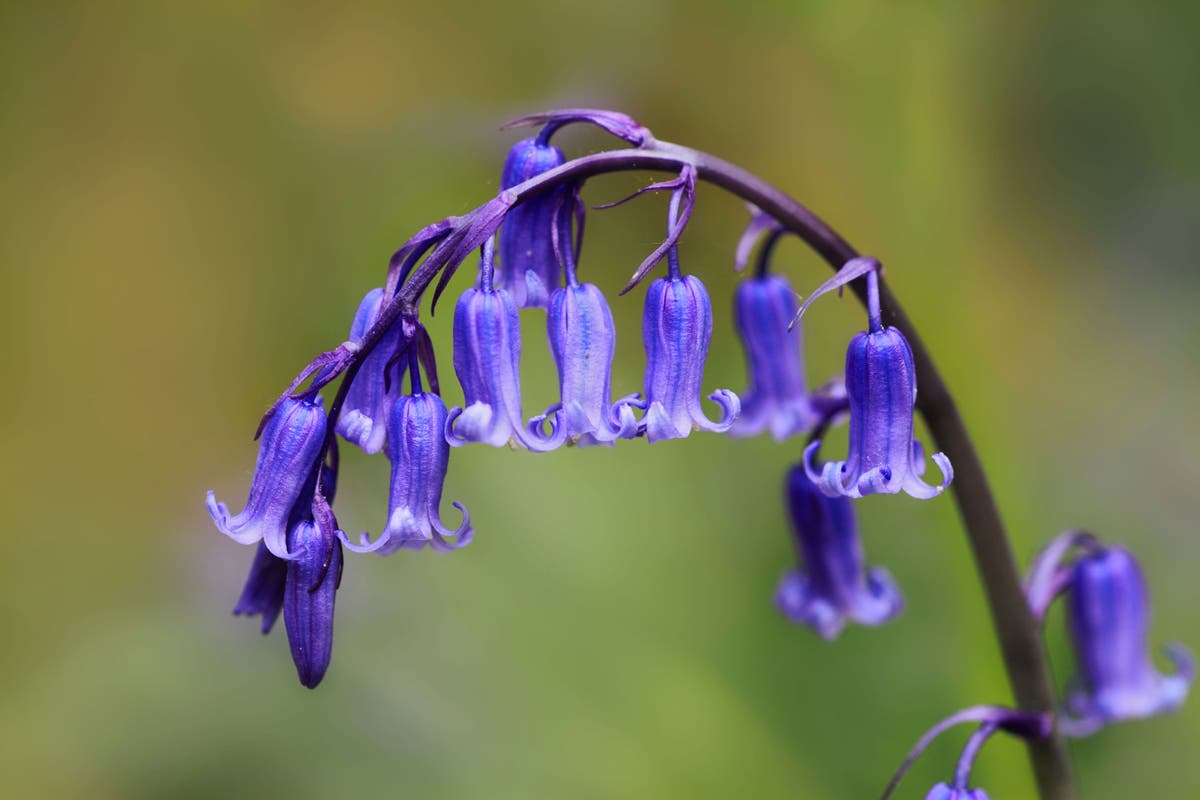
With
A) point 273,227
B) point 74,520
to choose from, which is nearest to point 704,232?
point 273,227

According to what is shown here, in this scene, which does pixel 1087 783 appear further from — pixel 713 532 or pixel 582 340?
pixel 582 340

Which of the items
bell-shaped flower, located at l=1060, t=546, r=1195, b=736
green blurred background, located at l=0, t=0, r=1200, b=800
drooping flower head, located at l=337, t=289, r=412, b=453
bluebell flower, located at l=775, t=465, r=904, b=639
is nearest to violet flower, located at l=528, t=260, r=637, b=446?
drooping flower head, located at l=337, t=289, r=412, b=453

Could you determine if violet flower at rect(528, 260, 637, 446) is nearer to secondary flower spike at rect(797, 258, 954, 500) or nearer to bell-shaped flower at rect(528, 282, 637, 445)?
bell-shaped flower at rect(528, 282, 637, 445)

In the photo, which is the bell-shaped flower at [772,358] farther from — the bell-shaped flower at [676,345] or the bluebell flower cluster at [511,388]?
the bell-shaped flower at [676,345]

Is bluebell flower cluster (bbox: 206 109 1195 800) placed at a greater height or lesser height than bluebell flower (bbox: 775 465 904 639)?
greater

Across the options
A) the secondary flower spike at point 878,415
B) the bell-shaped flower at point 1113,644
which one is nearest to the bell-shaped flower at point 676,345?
the secondary flower spike at point 878,415

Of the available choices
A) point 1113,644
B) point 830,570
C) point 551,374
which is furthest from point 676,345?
point 551,374
